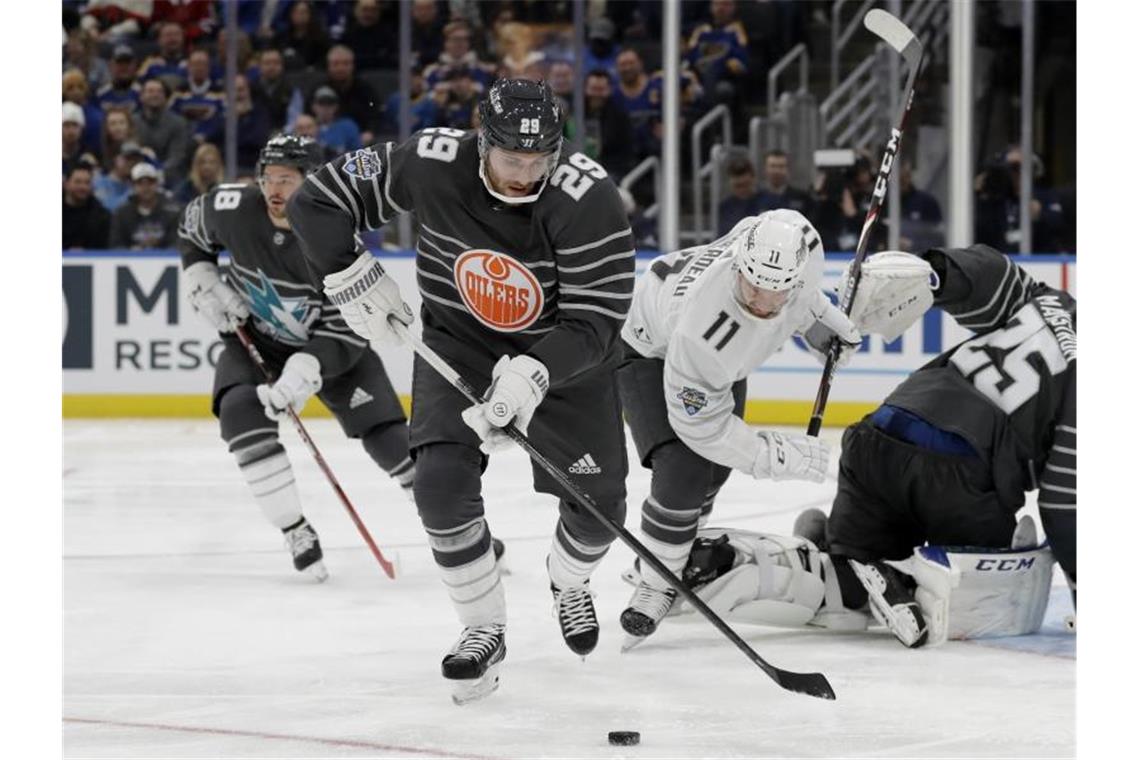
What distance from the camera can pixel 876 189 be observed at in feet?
13.1

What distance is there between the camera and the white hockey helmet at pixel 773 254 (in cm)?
294

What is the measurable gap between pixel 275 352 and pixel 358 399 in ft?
0.90

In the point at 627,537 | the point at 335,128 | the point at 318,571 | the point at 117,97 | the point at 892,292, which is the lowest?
the point at 318,571

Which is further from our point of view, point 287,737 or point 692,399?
point 692,399

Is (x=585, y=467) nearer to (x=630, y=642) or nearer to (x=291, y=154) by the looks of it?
(x=630, y=642)

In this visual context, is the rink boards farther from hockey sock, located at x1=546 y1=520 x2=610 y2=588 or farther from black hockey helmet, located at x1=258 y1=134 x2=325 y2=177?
hockey sock, located at x1=546 y1=520 x2=610 y2=588

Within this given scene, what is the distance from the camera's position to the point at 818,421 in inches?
138

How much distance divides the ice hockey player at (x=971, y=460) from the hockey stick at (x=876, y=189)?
10 centimetres

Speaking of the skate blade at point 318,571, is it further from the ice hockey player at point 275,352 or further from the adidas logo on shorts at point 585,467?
the adidas logo on shorts at point 585,467

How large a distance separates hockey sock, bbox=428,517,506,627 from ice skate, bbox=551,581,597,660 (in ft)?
0.61

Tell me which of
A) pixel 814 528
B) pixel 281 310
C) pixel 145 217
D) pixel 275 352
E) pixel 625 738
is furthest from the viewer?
pixel 145 217

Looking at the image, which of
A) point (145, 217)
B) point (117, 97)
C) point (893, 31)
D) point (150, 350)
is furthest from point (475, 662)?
point (117, 97)

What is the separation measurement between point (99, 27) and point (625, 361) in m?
5.50

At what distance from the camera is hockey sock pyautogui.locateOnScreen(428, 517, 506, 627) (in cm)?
289
